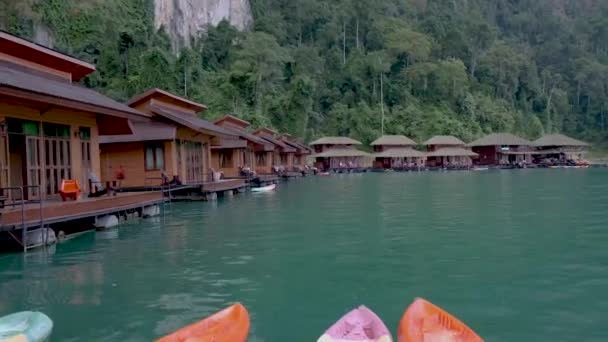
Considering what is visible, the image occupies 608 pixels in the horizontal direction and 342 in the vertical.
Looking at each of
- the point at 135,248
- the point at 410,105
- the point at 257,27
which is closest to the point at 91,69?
the point at 135,248

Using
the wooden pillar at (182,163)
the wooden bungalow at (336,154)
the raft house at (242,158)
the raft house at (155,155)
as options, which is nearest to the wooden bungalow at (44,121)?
the raft house at (155,155)

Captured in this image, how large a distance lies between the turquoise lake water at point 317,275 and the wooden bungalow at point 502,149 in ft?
184

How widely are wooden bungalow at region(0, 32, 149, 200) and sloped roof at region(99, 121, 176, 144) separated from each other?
11.9 ft

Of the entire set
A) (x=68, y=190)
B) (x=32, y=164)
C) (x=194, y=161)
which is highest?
(x=194, y=161)

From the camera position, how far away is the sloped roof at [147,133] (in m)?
23.6

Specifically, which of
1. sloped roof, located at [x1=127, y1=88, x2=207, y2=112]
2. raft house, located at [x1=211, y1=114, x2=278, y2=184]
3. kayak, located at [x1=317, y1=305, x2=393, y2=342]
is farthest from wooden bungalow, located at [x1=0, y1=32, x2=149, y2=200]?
raft house, located at [x1=211, y1=114, x2=278, y2=184]

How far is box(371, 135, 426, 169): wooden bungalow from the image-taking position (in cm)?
6862

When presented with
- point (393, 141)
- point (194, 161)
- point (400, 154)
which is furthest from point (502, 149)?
point (194, 161)

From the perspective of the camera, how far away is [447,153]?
6931cm

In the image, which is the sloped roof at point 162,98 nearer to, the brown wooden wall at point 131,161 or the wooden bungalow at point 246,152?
the brown wooden wall at point 131,161

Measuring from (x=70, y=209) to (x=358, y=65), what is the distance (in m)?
75.9

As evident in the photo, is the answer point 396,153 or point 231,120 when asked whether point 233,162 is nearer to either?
point 231,120

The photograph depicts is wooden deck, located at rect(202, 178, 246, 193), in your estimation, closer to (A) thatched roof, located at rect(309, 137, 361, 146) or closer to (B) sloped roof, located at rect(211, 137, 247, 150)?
(B) sloped roof, located at rect(211, 137, 247, 150)

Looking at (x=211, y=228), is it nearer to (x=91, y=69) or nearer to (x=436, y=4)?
(x=91, y=69)
